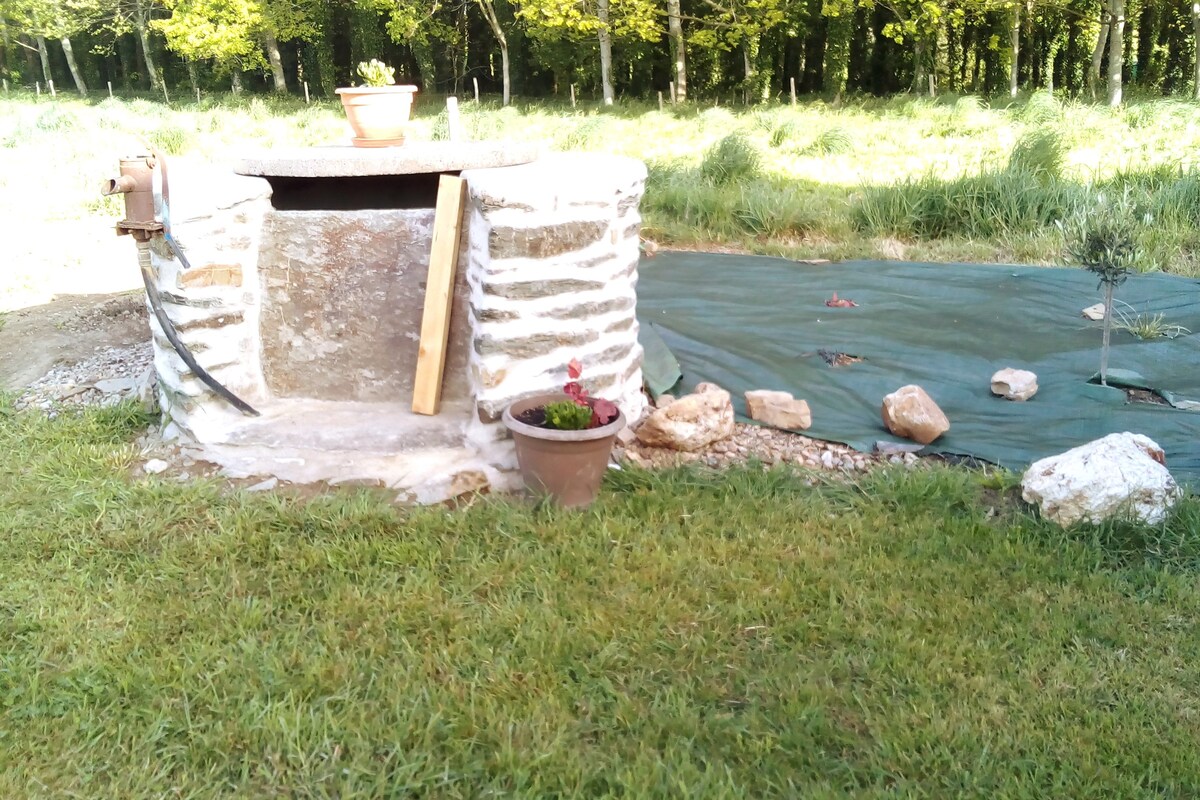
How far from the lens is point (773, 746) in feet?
7.20

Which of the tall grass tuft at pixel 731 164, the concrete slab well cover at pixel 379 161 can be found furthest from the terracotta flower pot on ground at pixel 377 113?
the tall grass tuft at pixel 731 164

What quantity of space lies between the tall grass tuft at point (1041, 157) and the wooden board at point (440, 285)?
6072mm

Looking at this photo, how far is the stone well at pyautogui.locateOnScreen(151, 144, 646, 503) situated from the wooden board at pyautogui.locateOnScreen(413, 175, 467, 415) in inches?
2.5

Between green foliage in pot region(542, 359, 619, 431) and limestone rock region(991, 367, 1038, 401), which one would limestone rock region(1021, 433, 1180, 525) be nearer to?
limestone rock region(991, 367, 1038, 401)

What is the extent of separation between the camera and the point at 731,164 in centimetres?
964

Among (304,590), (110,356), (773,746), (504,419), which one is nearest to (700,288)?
(504,419)

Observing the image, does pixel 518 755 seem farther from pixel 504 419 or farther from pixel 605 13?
pixel 605 13

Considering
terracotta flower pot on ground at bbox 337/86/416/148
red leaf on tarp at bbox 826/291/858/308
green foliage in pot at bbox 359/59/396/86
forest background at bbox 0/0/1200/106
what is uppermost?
forest background at bbox 0/0/1200/106

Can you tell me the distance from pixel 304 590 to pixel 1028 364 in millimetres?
3447

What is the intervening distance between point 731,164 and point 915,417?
628 cm

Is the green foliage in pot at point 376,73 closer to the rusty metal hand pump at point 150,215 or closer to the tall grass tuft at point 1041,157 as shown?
the rusty metal hand pump at point 150,215

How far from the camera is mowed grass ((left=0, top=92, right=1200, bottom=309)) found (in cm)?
724

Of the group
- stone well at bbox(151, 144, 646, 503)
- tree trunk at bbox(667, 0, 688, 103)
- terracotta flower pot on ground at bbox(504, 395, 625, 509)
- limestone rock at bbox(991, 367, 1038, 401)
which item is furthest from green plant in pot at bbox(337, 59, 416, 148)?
tree trunk at bbox(667, 0, 688, 103)

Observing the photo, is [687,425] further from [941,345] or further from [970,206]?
[970,206]
